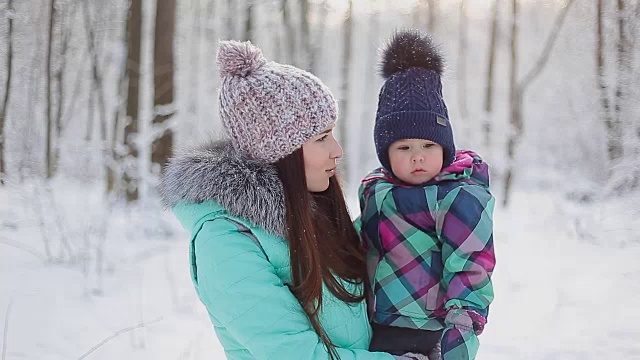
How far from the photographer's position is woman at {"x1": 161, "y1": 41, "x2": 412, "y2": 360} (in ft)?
5.17

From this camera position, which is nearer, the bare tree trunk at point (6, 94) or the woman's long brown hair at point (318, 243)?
the woman's long brown hair at point (318, 243)

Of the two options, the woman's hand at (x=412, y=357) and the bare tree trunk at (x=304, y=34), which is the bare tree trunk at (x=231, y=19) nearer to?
the bare tree trunk at (x=304, y=34)

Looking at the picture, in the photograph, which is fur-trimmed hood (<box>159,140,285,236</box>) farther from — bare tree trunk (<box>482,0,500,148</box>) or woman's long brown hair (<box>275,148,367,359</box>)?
bare tree trunk (<box>482,0,500,148</box>)

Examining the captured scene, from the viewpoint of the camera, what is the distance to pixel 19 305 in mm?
4086

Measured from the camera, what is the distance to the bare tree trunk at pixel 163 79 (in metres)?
7.18

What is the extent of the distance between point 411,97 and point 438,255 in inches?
22.0

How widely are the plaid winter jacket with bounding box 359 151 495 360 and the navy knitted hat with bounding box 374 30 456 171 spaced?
0.15 m

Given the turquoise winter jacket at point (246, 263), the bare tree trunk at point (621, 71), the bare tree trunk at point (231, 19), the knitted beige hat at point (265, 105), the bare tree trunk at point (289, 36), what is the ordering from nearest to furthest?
the turquoise winter jacket at point (246, 263) < the knitted beige hat at point (265, 105) < the bare tree trunk at point (621, 71) < the bare tree trunk at point (289, 36) < the bare tree trunk at point (231, 19)

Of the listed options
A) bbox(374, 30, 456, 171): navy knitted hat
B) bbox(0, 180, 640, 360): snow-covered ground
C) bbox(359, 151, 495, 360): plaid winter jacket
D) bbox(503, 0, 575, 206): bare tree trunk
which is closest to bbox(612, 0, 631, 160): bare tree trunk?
bbox(0, 180, 640, 360): snow-covered ground

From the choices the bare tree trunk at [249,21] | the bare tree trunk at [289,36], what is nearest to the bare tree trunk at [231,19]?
the bare tree trunk at [289,36]

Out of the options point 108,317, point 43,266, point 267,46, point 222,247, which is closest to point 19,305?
point 108,317

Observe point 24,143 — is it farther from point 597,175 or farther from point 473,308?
point 597,175

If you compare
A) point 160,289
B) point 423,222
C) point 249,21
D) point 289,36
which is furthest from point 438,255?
point 289,36

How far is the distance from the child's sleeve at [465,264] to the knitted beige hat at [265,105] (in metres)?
0.50
